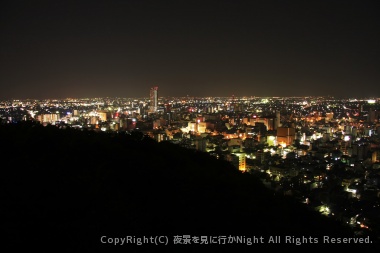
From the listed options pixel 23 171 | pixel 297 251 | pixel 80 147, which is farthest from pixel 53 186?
pixel 297 251

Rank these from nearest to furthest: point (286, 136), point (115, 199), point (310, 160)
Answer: point (115, 199), point (310, 160), point (286, 136)

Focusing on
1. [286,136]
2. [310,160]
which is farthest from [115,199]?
[286,136]

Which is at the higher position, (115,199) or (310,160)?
(115,199)

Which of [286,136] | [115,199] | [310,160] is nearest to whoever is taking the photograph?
[115,199]

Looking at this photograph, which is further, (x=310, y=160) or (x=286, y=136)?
(x=286, y=136)

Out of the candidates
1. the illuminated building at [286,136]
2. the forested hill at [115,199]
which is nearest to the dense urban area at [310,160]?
the illuminated building at [286,136]

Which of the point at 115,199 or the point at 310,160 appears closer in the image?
the point at 115,199

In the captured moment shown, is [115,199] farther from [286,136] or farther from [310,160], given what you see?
[286,136]

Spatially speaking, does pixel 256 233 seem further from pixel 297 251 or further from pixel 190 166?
pixel 190 166

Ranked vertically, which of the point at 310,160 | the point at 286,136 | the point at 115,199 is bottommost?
the point at 310,160
